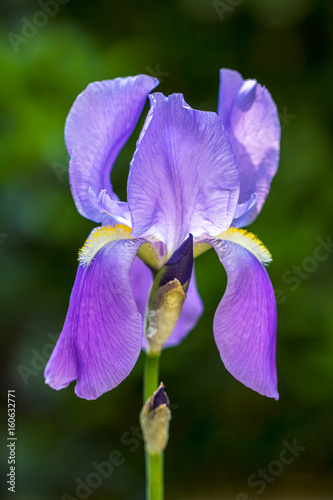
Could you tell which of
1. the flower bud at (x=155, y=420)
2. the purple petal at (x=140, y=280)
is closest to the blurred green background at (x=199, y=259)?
the purple petal at (x=140, y=280)

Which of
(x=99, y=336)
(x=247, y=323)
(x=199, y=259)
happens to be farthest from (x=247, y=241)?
(x=199, y=259)

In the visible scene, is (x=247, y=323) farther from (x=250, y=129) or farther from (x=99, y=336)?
(x=250, y=129)

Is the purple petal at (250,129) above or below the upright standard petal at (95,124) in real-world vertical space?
below

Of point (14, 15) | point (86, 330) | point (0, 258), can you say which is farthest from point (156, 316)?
point (14, 15)

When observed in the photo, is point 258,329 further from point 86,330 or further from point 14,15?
point 14,15

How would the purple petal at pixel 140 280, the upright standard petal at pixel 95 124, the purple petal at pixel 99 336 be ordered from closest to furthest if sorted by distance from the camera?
the purple petal at pixel 99 336
the upright standard petal at pixel 95 124
the purple petal at pixel 140 280

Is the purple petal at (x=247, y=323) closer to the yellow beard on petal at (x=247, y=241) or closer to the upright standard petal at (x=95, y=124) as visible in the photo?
the yellow beard on petal at (x=247, y=241)
